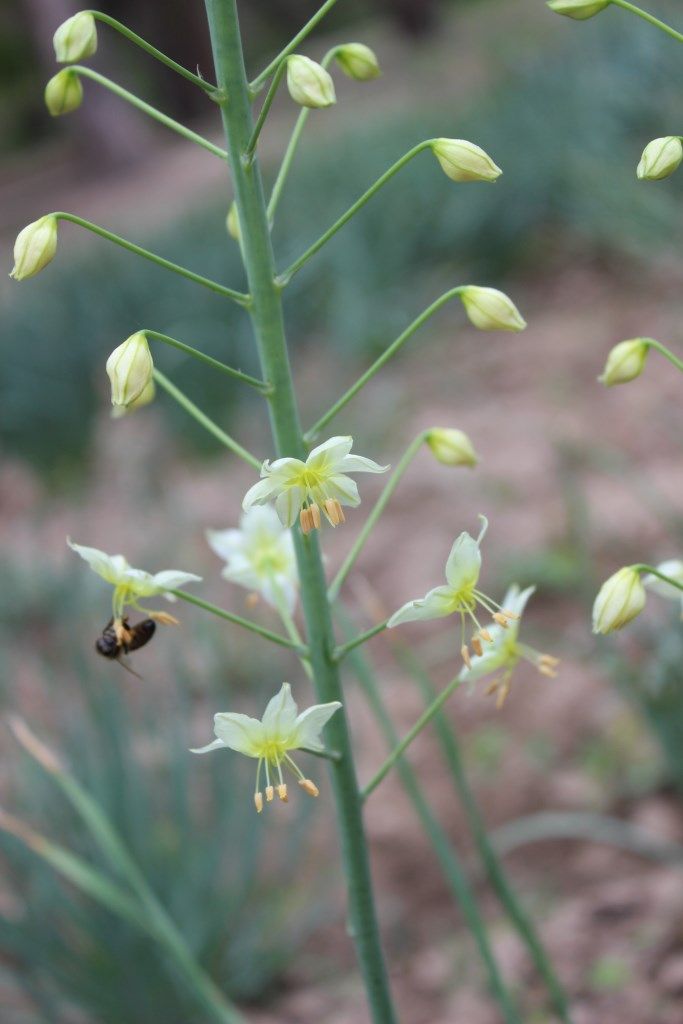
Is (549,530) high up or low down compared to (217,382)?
down

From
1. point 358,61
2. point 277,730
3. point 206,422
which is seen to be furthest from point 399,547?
point 277,730

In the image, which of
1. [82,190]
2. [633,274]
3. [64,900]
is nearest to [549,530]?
[64,900]

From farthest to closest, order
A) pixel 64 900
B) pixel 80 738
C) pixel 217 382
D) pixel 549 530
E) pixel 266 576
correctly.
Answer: pixel 217 382 → pixel 549 530 → pixel 80 738 → pixel 64 900 → pixel 266 576

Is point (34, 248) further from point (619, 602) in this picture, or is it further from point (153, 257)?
point (619, 602)

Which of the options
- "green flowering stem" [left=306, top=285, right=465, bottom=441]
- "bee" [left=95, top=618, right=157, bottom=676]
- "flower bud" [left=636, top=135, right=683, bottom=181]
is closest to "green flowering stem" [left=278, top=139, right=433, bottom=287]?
"green flowering stem" [left=306, top=285, right=465, bottom=441]

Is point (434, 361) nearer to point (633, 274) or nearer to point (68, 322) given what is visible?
point (633, 274)

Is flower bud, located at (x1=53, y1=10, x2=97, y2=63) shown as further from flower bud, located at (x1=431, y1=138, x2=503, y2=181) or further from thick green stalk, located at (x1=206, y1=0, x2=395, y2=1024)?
flower bud, located at (x1=431, y1=138, x2=503, y2=181)

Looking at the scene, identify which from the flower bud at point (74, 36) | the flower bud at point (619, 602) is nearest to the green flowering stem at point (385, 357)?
the flower bud at point (619, 602)
